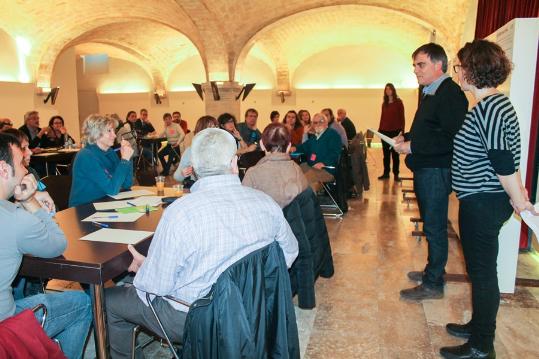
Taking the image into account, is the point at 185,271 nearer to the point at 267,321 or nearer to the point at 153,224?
the point at 267,321

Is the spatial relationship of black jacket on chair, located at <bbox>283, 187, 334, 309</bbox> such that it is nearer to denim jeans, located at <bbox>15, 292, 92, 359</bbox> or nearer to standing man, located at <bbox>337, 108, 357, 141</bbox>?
denim jeans, located at <bbox>15, 292, 92, 359</bbox>

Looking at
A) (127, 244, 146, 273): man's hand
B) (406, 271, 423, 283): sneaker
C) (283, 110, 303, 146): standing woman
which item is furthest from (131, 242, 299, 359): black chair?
(283, 110, 303, 146): standing woman

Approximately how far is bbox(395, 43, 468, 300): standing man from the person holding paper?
6.32 ft

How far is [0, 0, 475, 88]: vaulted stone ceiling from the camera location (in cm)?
982

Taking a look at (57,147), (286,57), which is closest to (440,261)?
(57,147)

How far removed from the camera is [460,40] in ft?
29.5

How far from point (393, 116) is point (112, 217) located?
22.4ft

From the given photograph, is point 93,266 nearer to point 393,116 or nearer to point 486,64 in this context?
point 486,64

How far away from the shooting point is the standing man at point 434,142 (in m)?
2.72

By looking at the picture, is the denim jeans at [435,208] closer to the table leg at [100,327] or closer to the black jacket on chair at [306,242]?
the black jacket on chair at [306,242]

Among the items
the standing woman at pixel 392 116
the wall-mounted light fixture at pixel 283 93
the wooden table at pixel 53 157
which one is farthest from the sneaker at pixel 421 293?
the wall-mounted light fixture at pixel 283 93

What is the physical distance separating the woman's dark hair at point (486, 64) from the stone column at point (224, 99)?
9.70 m

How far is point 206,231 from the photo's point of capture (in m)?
1.51

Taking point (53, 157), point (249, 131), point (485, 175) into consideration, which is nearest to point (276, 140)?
point (485, 175)
